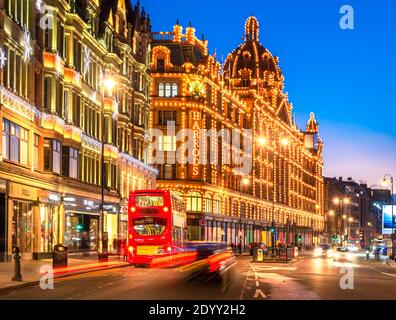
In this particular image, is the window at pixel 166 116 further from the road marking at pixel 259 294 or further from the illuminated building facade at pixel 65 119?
the road marking at pixel 259 294

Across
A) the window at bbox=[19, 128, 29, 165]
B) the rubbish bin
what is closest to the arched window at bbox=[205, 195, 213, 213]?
the window at bbox=[19, 128, 29, 165]

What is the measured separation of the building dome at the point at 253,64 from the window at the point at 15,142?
97917 millimetres

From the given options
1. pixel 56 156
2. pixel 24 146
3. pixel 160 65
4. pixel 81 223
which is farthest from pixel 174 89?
pixel 24 146

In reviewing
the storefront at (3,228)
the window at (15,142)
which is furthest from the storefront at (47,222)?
the storefront at (3,228)

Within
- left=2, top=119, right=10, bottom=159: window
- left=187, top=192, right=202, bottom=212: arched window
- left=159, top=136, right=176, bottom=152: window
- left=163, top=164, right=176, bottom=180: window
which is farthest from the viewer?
left=187, top=192, right=202, bottom=212: arched window

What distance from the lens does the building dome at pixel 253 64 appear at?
150m

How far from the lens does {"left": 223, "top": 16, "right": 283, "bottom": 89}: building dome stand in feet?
491

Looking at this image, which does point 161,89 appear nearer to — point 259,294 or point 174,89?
point 174,89

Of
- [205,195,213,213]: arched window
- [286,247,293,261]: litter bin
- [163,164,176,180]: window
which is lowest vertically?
[286,247,293,261]: litter bin

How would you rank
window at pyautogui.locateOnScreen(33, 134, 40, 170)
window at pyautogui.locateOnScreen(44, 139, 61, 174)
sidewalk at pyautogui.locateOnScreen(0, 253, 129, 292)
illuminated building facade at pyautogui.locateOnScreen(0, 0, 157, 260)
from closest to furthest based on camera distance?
sidewalk at pyautogui.locateOnScreen(0, 253, 129, 292) < illuminated building facade at pyautogui.locateOnScreen(0, 0, 157, 260) < window at pyautogui.locateOnScreen(33, 134, 40, 170) < window at pyautogui.locateOnScreen(44, 139, 61, 174)

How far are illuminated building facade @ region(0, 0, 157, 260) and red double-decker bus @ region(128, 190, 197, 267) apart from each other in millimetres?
7158

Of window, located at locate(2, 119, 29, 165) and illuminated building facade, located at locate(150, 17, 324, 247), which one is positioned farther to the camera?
illuminated building facade, located at locate(150, 17, 324, 247)

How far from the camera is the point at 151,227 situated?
47.8 meters

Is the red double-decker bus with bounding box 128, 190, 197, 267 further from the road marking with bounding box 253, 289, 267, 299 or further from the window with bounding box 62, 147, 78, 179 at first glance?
the road marking with bounding box 253, 289, 267, 299
